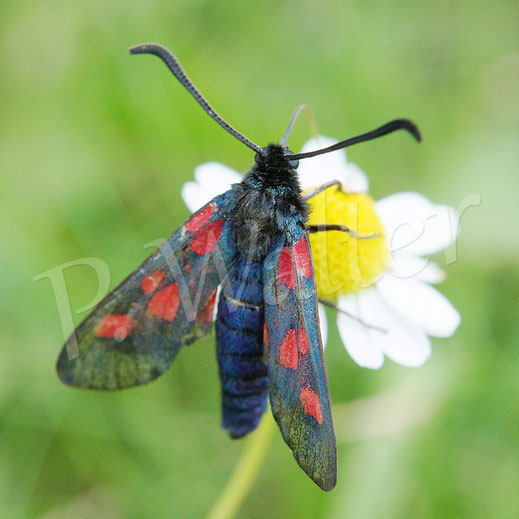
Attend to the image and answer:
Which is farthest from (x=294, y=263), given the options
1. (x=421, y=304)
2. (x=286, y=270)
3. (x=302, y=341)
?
(x=421, y=304)

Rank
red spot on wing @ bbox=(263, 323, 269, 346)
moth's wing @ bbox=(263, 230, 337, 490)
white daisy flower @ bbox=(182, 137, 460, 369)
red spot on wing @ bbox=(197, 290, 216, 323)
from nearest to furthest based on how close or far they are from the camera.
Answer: moth's wing @ bbox=(263, 230, 337, 490)
red spot on wing @ bbox=(263, 323, 269, 346)
red spot on wing @ bbox=(197, 290, 216, 323)
white daisy flower @ bbox=(182, 137, 460, 369)

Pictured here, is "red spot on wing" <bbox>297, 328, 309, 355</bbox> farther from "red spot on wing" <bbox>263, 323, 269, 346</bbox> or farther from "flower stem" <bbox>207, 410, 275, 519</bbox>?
"flower stem" <bbox>207, 410, 275, 519</bbox>

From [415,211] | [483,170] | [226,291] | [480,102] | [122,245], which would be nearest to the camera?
[226,291]

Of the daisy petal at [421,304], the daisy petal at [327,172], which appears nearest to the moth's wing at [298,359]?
the daisy petal at [421,304]

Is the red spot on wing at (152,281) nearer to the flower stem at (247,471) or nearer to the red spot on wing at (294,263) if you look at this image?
the red spot on wing at (294,263)

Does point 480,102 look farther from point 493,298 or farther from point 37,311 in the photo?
point 37,311

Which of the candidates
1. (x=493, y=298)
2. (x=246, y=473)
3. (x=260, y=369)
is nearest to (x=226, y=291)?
(x=260, y=369)

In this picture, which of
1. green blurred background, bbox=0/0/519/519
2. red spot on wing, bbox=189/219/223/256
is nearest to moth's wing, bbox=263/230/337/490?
red spot on wing, bbox=189/219/223/256
